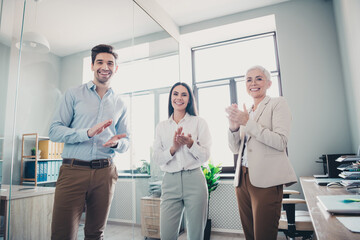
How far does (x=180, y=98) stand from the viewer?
1.86m

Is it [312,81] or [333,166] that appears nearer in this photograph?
[333,166]

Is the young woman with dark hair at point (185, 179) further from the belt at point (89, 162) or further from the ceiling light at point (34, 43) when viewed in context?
the ceiling light at point (34, 43)

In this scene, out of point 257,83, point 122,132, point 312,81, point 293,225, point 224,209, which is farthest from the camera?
point 224,209

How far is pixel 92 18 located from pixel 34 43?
0.71m

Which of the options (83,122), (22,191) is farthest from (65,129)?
(22,191)

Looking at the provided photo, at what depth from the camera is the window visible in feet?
12.0

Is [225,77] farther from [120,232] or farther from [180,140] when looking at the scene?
[120,232]

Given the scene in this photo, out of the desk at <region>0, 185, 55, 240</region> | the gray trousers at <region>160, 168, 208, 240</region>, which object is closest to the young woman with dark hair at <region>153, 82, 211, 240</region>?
the gray trousers at <region>160, 168, 208, 240</region>

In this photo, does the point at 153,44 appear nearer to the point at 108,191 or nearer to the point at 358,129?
the point at 108,191

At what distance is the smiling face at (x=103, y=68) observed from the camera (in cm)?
162

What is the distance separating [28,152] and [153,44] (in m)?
1.99

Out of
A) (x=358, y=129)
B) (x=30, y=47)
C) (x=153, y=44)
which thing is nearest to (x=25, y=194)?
(x=30, y=47)

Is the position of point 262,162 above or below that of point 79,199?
above

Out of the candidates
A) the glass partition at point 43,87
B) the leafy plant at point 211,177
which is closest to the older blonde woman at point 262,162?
the glass partition at point 43,87
